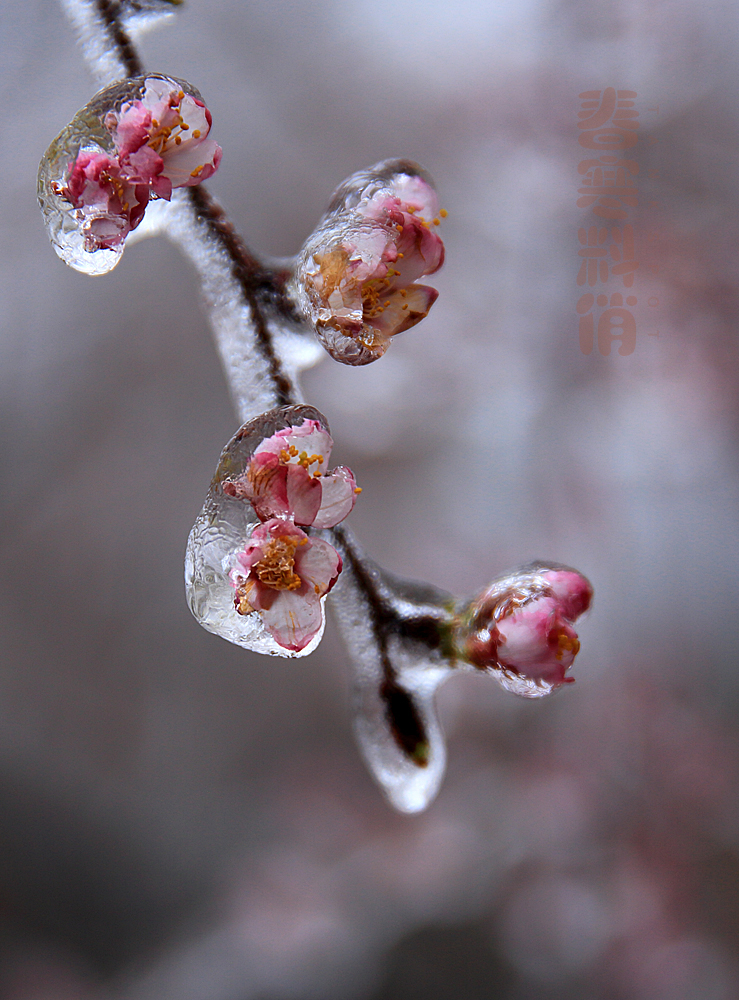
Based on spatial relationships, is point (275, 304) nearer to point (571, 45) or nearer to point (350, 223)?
point (350, 223)

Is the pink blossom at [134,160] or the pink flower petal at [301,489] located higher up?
the pink blossom at [134,160]

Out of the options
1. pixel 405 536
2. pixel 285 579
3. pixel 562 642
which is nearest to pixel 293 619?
pixel 285 579

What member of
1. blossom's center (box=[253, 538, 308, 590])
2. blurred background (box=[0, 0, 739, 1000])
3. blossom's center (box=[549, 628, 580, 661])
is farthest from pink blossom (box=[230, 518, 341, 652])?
blurred background (box=[0, 0, 739, 1000])

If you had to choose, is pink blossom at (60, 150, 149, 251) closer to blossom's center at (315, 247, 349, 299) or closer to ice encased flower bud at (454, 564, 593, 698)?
blossom's center at (315, 247, 349, 299)

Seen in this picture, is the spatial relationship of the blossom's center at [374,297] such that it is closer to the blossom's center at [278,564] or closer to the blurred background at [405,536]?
the blossom's center at [278,564]

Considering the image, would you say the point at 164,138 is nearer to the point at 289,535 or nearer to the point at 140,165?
the point at 140,165

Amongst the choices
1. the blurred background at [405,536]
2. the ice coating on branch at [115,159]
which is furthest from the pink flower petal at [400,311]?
the blurred background at [405,536]
